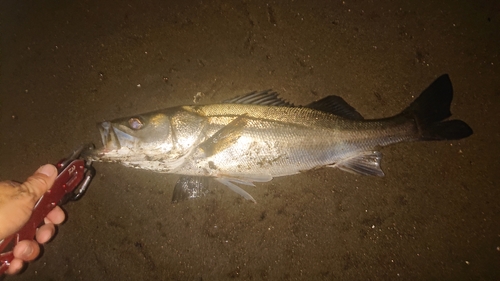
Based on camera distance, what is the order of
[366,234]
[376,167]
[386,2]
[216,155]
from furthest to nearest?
[386,2] → [366,234] → [376,167] → [216,155]

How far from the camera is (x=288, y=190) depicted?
10.1ft

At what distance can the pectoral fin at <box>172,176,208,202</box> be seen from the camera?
2902 mm

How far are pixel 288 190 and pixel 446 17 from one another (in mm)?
2759

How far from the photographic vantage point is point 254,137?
2654mm

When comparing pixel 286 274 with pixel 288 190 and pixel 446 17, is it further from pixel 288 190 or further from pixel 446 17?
pixel 446 17

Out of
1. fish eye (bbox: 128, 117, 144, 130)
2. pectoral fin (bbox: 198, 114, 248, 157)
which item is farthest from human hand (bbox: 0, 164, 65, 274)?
pectoral fin (bbox: 198, 114, 248, 157)

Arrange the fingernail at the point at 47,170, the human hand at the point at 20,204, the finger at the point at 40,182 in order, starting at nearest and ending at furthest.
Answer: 1. the human hand at the point at 20,204
2. the finger at the point at 40,182
3. the fingernail at the point at 47,170

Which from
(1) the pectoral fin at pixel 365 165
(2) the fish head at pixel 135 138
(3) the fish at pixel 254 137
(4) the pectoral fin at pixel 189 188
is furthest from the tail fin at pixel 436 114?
(2) the fish head at pixel 135 138

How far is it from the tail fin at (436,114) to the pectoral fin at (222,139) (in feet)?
5.68

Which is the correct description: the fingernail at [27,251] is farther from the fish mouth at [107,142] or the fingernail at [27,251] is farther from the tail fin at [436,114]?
the tail fin at [436,114]

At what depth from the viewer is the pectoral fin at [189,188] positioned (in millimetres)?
2902

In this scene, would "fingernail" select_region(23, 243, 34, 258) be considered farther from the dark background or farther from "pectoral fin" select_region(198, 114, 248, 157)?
"pectoral fin" select_region(198, 114, 248, 157)

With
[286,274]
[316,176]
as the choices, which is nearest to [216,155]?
[316,176]

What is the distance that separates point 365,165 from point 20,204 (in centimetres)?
317
